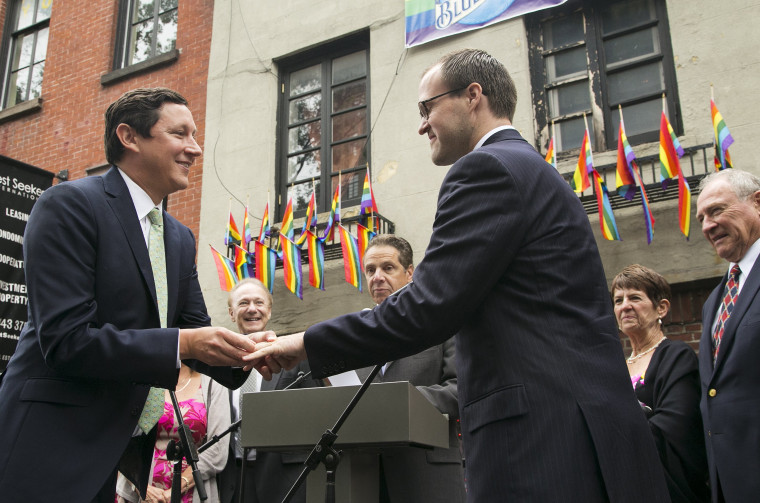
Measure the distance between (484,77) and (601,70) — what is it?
530 cm

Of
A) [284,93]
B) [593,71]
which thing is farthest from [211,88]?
[593,71]

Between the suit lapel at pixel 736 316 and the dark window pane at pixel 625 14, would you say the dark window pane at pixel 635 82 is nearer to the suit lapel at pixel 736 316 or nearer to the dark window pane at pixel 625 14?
the dark window pane at pixel 625 14

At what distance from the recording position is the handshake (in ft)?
7.30

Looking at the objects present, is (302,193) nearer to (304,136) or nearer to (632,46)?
(304,136)

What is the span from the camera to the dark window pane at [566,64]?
294 inches

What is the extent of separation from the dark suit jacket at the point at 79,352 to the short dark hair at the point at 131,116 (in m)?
0.34

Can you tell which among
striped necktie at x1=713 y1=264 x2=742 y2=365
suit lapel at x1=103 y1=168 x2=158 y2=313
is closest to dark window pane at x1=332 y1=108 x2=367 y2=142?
striped necktie at x1=713 y1=264 x2=742 y2=365

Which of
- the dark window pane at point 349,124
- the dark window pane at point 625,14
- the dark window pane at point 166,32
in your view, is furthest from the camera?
the dark window pane at point 166,32

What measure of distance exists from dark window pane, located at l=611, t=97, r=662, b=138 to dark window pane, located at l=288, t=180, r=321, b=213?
373 cm

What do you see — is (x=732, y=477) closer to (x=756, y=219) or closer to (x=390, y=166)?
(x=756, y=219)

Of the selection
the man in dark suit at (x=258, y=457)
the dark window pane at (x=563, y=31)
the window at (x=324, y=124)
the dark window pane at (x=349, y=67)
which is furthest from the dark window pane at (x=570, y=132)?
the man in dark suit at (x=258, y=457)

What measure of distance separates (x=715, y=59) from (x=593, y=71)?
121cm

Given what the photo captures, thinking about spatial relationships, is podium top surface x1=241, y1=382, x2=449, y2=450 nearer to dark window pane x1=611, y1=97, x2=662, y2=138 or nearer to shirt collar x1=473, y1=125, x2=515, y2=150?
shirt collar x1=473, y1=125, x2=515, y2=150

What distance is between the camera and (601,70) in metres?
7.28
